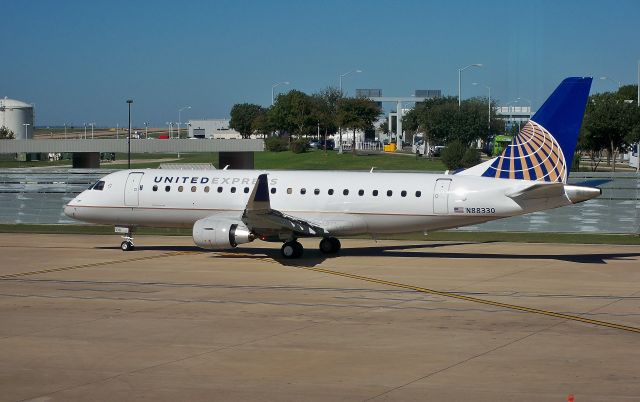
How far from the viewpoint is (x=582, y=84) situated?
3353cm

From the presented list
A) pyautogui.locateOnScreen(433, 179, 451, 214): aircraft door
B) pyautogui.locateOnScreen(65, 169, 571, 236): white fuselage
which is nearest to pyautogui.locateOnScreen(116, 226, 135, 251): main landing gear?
pyautogui.locateOnScreen(65, 169, 571, 236): white fuselage

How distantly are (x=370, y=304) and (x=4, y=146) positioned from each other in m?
82.0

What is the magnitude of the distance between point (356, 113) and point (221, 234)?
94.9 meters

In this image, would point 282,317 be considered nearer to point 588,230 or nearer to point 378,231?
point 378,231

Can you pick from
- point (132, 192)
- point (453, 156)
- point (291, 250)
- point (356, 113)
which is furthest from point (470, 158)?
point (291, 250)

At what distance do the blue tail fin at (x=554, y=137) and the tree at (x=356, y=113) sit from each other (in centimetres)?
9008

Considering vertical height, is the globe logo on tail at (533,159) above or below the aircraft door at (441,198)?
above

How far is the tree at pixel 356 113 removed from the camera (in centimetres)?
12638

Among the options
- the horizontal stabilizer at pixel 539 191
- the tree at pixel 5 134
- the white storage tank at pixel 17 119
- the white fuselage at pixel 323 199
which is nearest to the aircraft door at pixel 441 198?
the white fuselage at pixel 323 199

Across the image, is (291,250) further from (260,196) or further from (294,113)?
(294,113)

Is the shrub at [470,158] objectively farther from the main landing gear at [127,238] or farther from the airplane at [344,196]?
the main landing gear at [127,238]

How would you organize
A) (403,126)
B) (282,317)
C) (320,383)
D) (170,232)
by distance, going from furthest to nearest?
(403,126)
(170,232)
(282,317)
(320,383)

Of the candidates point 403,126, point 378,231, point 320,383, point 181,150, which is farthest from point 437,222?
point 403,126

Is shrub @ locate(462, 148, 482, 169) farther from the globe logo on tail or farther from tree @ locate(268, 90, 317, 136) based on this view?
the globe logo on tail
